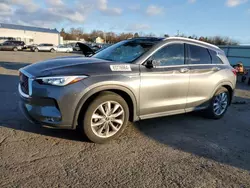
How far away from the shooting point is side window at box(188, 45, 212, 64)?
4.53 meters

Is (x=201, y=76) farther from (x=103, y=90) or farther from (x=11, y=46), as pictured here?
(x=11, y=46)

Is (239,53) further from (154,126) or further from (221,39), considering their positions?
(221,39)

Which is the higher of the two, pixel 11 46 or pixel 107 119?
pixel 11 46

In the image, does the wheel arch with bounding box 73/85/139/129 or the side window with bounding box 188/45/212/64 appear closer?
the wheel arch with bounding box 73/85/139/129

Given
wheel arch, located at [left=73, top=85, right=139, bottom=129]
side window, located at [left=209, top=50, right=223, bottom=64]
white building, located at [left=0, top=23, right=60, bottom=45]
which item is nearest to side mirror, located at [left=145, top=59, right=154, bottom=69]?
wheel arch, located at [left=73, top=85, right=139, bottom=129]

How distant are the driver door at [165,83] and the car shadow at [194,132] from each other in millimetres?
425

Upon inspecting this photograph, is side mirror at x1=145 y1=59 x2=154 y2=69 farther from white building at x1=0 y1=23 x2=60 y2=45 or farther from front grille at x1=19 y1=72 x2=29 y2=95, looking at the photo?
white building at x1=0 y1=23 x2=60 y2=45

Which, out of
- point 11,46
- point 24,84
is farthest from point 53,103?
point 11,46

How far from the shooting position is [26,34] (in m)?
52.3

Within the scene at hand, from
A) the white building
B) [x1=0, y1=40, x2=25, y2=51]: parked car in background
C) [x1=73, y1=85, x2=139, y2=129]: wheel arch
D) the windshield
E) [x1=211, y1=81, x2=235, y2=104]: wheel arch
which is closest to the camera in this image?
[x1=73, y1=85, x2=139, y2=129]: wheel arch

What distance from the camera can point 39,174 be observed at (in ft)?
8.70

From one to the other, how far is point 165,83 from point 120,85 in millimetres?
929

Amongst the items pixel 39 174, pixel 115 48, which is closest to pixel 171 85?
pixel 115 48

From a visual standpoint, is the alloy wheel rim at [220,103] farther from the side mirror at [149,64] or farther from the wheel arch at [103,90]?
the wheel arch at [103,90]
